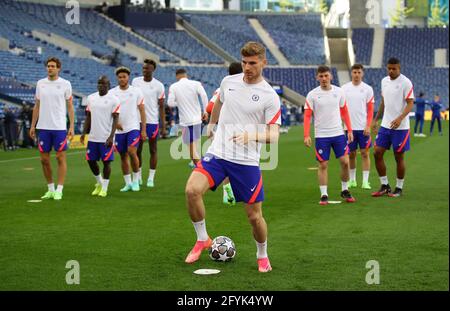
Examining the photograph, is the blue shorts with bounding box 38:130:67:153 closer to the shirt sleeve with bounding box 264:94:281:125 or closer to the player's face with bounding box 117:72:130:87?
the player's face with bounding box 117:72:130:87

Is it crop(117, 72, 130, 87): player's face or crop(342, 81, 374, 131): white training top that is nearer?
crop(117, 72, 130, 87): player's face

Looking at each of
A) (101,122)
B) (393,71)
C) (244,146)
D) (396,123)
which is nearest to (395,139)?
(396,123)

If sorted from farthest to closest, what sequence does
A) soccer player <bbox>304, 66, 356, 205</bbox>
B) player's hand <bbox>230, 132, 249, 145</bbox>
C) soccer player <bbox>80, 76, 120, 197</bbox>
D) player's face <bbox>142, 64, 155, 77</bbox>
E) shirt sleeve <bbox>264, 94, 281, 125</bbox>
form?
player's face <bbox>142, 64, 155, 77</bbox>
soccer player <bbox>80, 76, 120, 197</bbox>
soccer player <bbox>304, 66, 356, 205</bbox>
shirt sleeve <bbox>264, 94, 281, 125</bbox>
player's hand <bbox>230, 132, 249, 145</bbox>

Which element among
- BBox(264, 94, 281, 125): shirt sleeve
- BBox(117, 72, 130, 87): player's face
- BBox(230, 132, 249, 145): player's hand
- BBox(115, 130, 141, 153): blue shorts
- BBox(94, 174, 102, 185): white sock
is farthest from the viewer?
BBox(115, 130, 141, 153): blue shorts

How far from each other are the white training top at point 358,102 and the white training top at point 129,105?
3682mm

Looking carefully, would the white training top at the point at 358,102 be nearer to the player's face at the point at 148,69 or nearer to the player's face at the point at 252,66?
the player's face at the point at 148,69

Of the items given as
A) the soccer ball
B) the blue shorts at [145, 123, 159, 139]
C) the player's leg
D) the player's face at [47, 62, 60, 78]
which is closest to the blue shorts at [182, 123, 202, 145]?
the blue shorts at [145, 123, 159, 139]

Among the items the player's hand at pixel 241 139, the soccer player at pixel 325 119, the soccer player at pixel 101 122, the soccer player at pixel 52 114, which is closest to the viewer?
the player's hand at pixel 241 139

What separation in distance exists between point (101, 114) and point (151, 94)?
1796mm

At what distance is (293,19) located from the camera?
8275cm

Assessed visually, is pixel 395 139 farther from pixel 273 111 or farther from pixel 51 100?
pixel 273 111

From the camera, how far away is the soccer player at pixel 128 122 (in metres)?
14.4

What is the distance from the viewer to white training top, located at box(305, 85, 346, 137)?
12.7 meters

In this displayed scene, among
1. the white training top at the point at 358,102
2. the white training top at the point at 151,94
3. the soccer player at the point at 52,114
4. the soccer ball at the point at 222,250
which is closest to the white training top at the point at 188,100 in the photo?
the white training top at the point at 151,94
